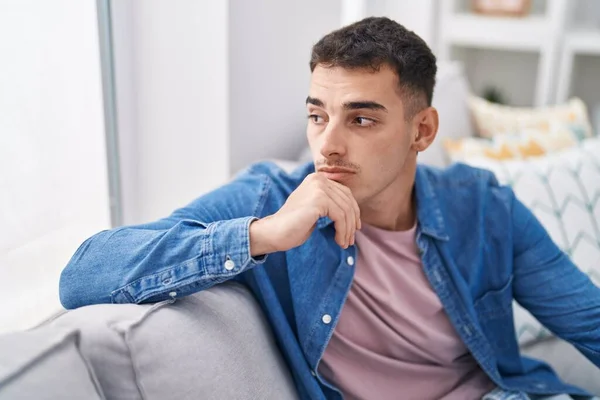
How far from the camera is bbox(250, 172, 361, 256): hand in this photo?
0.97 m

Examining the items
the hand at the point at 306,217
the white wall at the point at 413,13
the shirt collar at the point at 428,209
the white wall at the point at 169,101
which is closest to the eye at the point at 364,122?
the hand at the point at 306,217

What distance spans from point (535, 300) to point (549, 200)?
499 mm

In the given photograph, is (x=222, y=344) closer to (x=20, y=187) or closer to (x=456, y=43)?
(x=20, y=187)

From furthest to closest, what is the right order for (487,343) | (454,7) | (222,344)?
(454,7) → (487,343) → (222,344)

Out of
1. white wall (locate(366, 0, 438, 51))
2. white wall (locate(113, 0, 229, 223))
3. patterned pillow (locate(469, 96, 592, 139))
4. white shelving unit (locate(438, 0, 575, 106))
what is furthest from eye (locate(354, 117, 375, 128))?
white shelving unit (locate(438, 0, 575, 106))

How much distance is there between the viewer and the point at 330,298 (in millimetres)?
1177

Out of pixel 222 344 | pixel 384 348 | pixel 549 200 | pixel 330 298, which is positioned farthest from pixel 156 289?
pixel 549 200

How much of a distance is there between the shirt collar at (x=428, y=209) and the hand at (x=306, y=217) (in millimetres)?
273

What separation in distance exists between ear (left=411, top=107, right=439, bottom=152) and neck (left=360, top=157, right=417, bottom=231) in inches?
1.8

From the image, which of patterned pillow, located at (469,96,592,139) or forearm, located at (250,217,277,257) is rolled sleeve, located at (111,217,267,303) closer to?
forearm, located at (250,217,277,257)

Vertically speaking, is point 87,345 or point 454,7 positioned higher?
point 454,7

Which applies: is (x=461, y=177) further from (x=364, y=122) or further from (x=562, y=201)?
(x=562, y=201)

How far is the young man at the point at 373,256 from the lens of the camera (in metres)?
0.98

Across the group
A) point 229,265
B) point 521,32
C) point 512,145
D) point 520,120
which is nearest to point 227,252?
point 229,265
